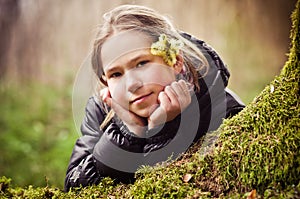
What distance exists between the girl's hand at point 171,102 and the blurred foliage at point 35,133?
9.75 ft

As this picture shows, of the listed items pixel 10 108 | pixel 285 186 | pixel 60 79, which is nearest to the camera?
pixel 285 186

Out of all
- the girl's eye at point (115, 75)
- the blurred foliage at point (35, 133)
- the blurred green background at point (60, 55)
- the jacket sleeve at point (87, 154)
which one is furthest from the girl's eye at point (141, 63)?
the blurred foliage at point (35, 133)

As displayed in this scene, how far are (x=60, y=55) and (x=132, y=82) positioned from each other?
13.5 feet

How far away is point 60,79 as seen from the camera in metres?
6.35

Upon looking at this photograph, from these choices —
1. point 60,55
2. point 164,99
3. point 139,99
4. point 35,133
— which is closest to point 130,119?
point 139,99


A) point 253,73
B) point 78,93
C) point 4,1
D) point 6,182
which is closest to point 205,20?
point 253,73

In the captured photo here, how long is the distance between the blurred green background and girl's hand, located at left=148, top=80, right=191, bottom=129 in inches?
109

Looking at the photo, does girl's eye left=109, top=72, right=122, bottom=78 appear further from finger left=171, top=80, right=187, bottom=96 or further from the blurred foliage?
the blurred foliage

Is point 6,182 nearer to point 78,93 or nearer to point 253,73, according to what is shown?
point 78,93

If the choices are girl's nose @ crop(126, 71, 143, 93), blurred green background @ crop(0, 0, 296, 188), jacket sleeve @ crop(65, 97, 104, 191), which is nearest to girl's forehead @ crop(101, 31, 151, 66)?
girl's nose @ crop(126, 71, 143, 93)

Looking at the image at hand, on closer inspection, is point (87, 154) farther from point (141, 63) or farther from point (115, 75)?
point (141, 63)

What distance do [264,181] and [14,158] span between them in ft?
13.6

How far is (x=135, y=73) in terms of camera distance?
224 cm

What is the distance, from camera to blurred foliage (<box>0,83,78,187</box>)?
17.1 ft
